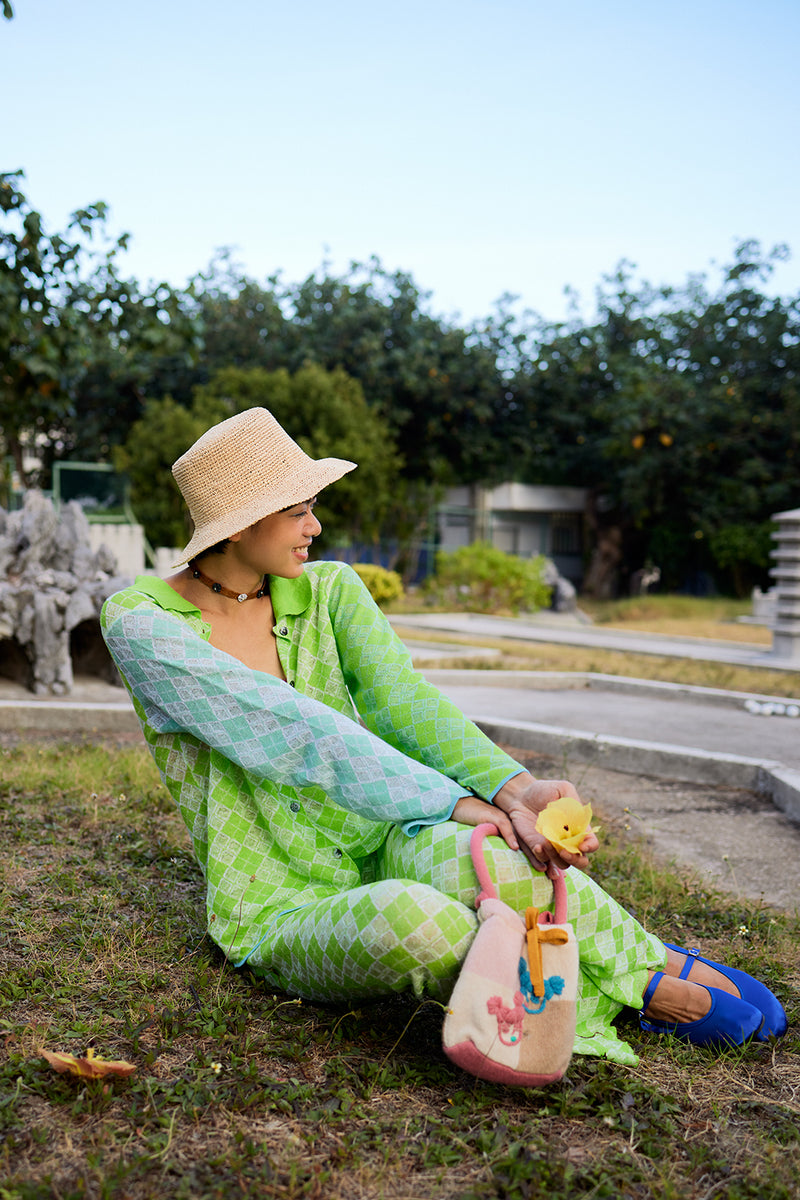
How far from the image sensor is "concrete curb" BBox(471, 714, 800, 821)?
497 cm

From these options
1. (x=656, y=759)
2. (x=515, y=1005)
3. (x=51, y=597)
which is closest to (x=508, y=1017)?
(x=515, y=1005)

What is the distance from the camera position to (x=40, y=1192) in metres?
1.65

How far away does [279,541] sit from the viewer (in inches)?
100

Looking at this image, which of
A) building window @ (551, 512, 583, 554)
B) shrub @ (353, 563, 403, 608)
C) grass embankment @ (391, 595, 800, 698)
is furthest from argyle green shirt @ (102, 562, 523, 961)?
building window @ (551, 512, 583, 554)

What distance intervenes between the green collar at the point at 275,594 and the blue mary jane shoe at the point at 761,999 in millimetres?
1292

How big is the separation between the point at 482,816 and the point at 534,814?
0.37 feet

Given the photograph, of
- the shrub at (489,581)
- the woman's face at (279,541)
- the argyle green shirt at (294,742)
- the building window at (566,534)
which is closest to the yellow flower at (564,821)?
the argyle green shirt at (294,742)

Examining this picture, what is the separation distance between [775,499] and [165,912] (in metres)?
21.1

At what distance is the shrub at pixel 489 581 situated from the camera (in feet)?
58.4

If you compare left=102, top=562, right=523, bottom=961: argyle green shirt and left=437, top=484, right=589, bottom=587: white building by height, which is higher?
left=437, top=484, right=589, bottom=587: white building

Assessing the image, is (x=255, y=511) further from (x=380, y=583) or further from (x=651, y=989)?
(x=380, y=583)

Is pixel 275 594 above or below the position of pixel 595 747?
above

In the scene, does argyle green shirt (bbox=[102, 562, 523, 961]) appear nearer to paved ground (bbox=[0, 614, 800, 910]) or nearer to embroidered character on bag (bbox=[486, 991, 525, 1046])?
embroidered character on bag (bbox=[486, 991, 525, 1046])

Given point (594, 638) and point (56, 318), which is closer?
point (56, 318)
